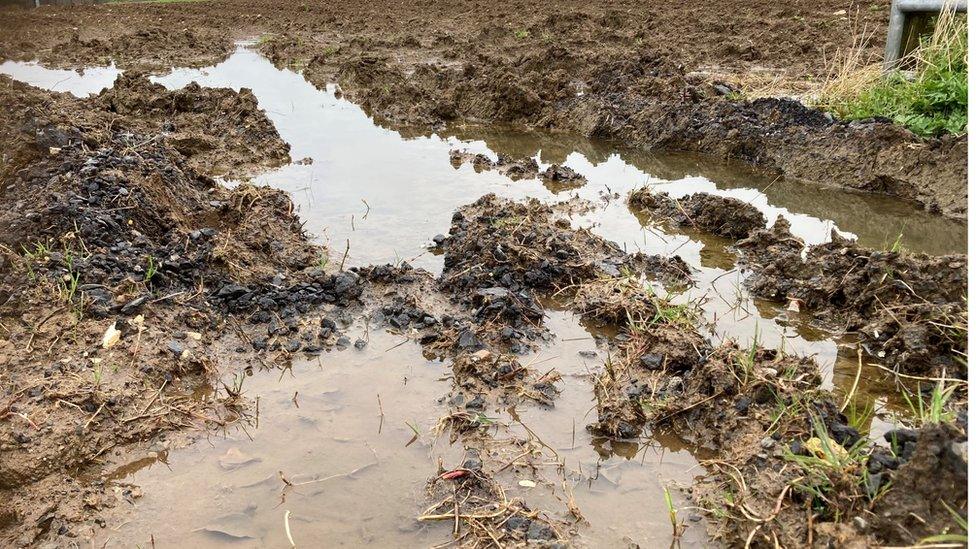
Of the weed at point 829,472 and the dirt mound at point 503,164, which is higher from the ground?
the dirt mound at point 503,164

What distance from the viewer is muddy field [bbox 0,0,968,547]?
3.08 meters

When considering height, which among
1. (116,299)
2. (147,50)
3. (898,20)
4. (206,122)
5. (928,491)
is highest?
(898,20)

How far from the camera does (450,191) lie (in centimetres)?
691

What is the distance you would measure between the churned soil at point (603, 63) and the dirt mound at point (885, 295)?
2.06 m

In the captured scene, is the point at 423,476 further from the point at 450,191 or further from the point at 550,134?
the point at 550,134

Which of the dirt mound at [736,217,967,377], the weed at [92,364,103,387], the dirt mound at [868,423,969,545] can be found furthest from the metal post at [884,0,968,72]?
the weed at [92,364,103,387]

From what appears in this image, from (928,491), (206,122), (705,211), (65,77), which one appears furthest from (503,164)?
(65,77)

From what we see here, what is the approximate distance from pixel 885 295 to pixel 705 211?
1843 millimetres

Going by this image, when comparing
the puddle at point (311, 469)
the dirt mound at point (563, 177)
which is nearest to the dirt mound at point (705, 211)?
the dirt mound at point (563, 177)

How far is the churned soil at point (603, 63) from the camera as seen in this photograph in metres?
6.75

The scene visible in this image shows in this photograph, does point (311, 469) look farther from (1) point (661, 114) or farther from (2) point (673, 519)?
(1) point (661, 114)

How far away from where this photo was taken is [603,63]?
9844 millimetres

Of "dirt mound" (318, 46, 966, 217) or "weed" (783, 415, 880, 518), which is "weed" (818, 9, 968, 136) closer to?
"dirt mound" (318, 46, 966, 217)

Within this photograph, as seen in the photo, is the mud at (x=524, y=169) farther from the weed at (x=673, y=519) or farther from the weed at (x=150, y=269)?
the weed at (x=673, y=519)
